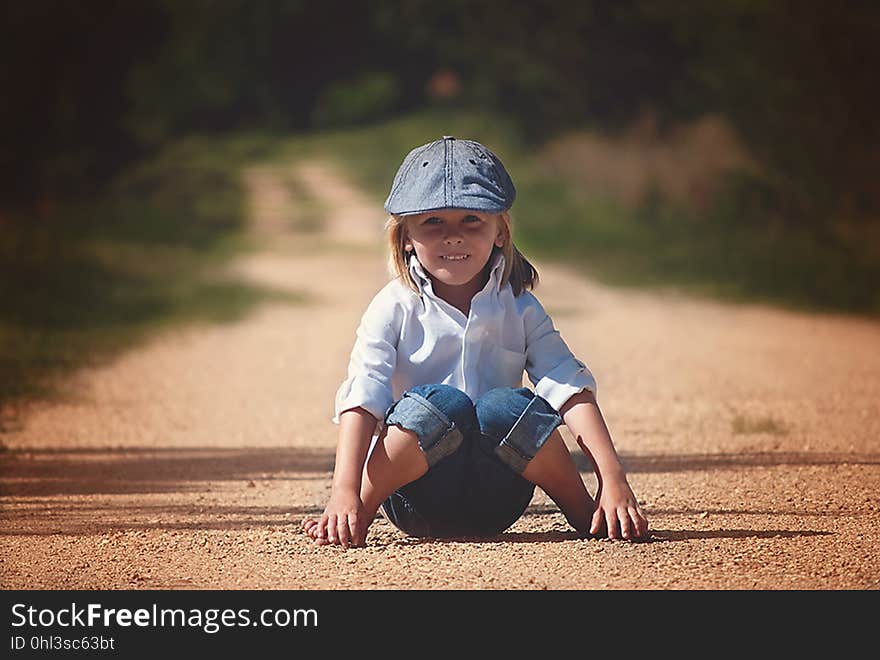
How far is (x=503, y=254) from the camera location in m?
4.50

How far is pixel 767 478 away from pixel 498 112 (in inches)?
758

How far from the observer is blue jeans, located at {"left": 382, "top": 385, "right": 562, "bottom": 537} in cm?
422

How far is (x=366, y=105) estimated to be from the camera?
28328mm

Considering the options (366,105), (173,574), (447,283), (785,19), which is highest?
(366,105)

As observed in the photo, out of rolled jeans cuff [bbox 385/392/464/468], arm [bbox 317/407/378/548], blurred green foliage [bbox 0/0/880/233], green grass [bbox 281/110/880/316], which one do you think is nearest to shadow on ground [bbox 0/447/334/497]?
arm [bbox 317/407/378/548]

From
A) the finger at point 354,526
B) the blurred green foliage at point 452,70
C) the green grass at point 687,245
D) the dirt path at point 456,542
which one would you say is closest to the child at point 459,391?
the finger at point 354,526

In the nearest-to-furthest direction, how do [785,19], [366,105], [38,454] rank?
[38,454] → [785,19] → [366,105]

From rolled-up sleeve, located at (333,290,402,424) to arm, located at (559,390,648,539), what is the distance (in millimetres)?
508

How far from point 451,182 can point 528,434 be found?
2.42ft

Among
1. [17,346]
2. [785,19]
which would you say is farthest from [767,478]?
[785,19]

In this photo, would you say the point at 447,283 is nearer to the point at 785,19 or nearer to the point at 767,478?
the point at 767,478

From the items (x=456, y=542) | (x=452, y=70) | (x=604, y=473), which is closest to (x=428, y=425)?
(x=456, y=542)

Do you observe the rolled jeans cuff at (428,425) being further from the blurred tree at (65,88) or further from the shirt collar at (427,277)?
the blurred tree at (65,88)

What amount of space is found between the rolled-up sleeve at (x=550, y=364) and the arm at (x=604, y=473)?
3 cm
